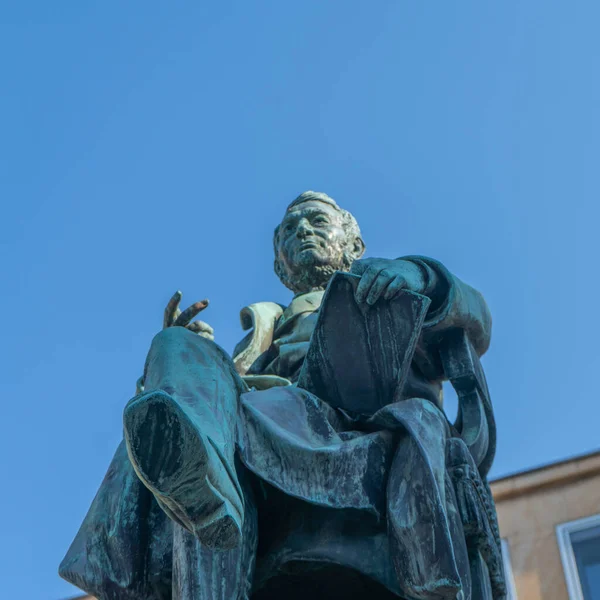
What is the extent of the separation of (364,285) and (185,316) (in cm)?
88

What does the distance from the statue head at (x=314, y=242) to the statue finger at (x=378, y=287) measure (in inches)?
58.3

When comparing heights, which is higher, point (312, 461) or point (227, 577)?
point (312, 461)

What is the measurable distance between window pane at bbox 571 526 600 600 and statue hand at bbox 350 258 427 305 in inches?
200

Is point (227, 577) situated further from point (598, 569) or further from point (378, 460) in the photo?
point (598, 569)

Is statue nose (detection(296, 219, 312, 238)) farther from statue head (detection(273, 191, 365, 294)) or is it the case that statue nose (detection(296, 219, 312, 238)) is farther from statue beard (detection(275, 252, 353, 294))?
statue beard (detection(275, 252, 353, 294))

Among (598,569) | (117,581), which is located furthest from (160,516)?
(598,569)

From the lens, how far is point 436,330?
6371mm

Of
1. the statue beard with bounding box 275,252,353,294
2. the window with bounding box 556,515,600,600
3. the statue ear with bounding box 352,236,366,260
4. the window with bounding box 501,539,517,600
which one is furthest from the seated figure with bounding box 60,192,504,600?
the window with bounding box 556,515,600,600

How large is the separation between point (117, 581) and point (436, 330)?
178 centimetres

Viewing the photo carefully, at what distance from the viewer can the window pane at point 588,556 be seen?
34.2 feet

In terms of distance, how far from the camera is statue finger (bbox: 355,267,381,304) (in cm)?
580

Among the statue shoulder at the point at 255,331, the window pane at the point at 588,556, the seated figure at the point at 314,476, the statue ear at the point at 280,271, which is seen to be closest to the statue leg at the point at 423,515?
the seated figure at the point at 314,476

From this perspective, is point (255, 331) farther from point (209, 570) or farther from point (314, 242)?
point (209, 570)

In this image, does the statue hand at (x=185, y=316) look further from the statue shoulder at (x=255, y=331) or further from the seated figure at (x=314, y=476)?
the statue shoulder at (x=255, y=331)
